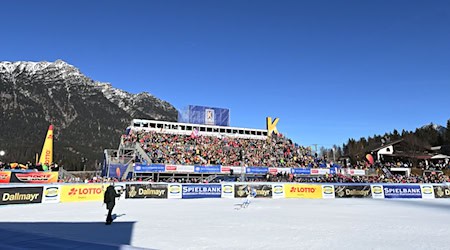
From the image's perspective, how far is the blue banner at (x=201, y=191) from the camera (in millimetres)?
26109

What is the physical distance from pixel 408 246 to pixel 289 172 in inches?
1408

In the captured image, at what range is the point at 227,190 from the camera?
26.9 m

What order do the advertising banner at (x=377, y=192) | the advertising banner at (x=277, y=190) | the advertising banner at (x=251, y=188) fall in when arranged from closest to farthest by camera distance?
the advertising banner at (x=251, y=188) → the advertising banner at (x=277, y=190) → the advertising banner at (x=377, y=192)

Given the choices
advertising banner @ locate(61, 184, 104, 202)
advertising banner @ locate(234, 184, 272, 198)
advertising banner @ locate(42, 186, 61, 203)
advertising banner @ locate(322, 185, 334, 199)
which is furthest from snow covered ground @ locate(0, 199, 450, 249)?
advertising banner @ locate(322, 185, 334, 199)

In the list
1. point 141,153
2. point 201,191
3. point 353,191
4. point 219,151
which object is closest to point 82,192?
point 201,191

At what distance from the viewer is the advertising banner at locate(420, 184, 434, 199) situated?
1107 inches

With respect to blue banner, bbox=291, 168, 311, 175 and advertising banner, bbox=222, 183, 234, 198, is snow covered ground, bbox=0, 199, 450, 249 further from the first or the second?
blue banner, bbox=291, 168, 311, 175

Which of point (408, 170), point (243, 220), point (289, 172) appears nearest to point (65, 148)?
point (289, 172)

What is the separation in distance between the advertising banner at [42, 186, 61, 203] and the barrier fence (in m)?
0.15

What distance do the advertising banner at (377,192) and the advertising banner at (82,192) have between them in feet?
81.5

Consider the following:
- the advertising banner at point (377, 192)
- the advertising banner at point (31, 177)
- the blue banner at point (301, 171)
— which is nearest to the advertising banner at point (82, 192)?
the advertising banner at point (31, 177)

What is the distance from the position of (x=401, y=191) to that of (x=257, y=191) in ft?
46.2

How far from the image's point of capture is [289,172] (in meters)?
44.2

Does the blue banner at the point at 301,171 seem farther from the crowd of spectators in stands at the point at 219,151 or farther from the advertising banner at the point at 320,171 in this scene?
the crowd of spectators in stands at the point at 219,151
